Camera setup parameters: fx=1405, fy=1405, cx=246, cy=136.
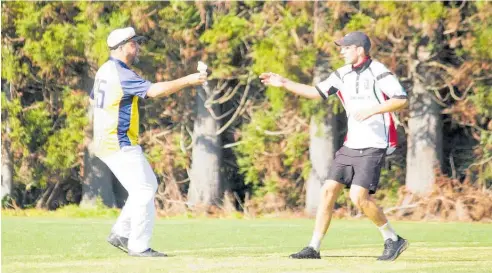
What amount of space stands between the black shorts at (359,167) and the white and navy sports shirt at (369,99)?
0.21 feet

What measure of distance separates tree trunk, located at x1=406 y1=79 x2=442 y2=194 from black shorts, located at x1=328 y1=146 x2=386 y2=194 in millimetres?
11456

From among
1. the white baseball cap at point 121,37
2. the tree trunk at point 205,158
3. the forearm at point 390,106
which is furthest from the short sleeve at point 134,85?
the tree trunk at point 205,158

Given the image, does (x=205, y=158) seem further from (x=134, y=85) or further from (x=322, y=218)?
(x=134, y=85)

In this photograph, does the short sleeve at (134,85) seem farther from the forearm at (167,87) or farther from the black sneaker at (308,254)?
the black sneaker at (308,254)

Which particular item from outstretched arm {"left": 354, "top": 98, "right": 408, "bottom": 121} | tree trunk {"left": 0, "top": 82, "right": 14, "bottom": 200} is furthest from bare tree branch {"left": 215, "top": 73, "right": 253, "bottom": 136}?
outstretched arm {"left": 354, "top": 98, "right": 408, "bottom": 121}

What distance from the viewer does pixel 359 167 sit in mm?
13109

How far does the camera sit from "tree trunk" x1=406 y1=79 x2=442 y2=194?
24.6 meters

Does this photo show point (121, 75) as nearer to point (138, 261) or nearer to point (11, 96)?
point (138, 261)

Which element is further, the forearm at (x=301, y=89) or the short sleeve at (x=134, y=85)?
the forearm at (x=301, y=89)

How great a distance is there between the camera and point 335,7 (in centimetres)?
2416

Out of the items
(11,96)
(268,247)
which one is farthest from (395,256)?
(11,96)

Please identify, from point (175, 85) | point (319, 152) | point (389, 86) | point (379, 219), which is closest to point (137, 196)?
point (175, 85)

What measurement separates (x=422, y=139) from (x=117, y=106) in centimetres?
1245

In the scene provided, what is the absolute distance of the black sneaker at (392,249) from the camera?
13172 mm
